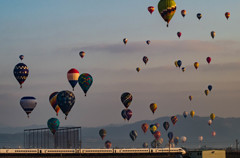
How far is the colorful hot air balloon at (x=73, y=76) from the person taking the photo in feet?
503

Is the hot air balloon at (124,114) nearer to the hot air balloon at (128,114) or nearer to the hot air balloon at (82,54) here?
the hot air balloon at (128,114)

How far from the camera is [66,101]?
149375mm

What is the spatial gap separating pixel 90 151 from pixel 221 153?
119 feet

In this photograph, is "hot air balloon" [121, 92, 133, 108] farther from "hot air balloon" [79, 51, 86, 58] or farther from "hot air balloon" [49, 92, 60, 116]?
"hot air balloon" [49, 92, 60, 116]

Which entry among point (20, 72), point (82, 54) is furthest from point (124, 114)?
point (20, 72)

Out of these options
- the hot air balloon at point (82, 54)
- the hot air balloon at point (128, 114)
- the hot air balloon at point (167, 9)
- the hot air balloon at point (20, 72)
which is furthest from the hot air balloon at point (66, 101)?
the hot air balloon at point (128, 114)

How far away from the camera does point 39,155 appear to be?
140500 mm

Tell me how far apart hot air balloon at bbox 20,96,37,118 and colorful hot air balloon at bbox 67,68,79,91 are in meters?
12.5

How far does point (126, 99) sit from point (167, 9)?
5693cm

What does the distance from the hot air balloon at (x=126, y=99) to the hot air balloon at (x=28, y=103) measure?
3071 centimetres

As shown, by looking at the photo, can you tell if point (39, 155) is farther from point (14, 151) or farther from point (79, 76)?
point (79, 76)

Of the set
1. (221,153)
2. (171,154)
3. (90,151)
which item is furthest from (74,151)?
(221,153)

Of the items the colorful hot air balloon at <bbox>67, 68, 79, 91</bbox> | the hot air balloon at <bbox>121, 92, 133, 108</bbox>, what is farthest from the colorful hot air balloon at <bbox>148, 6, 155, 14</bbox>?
the hot air balloon at <bbox>121, 92, 133, 108</bbox>

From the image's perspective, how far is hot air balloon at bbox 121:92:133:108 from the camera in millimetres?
177000
